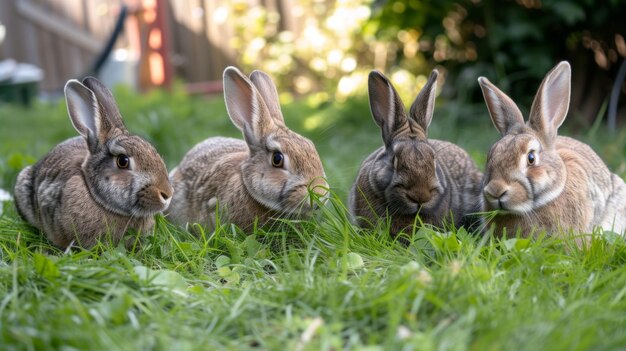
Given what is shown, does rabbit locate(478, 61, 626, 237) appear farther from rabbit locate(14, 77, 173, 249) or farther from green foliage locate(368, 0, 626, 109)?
green foliage locate(368, 0, 626, 109)

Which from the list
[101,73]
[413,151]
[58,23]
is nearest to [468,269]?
[413,151]

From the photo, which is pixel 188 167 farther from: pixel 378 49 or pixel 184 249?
pixel 378 49

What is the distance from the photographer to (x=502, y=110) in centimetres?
380

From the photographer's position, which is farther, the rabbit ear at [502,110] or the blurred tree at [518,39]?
the blurred tree at [518,39]

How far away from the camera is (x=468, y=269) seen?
2.81m

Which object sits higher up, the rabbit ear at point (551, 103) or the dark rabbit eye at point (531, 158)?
the rabbit ear at point (551, 103)

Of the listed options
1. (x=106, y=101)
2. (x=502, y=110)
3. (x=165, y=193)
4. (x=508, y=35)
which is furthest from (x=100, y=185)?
(x=508, y=35)

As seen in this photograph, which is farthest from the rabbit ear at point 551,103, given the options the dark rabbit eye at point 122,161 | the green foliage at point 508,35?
the green foliage at point 508,35

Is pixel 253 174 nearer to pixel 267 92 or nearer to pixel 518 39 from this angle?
pixel 267 92

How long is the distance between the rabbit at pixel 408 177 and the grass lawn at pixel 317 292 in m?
0.16

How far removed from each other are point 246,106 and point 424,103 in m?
0.94

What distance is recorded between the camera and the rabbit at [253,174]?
367 centimetres

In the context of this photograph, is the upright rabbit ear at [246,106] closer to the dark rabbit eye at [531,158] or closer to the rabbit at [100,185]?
the rabbit at [100,185]

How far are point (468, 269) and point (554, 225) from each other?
908 mm
